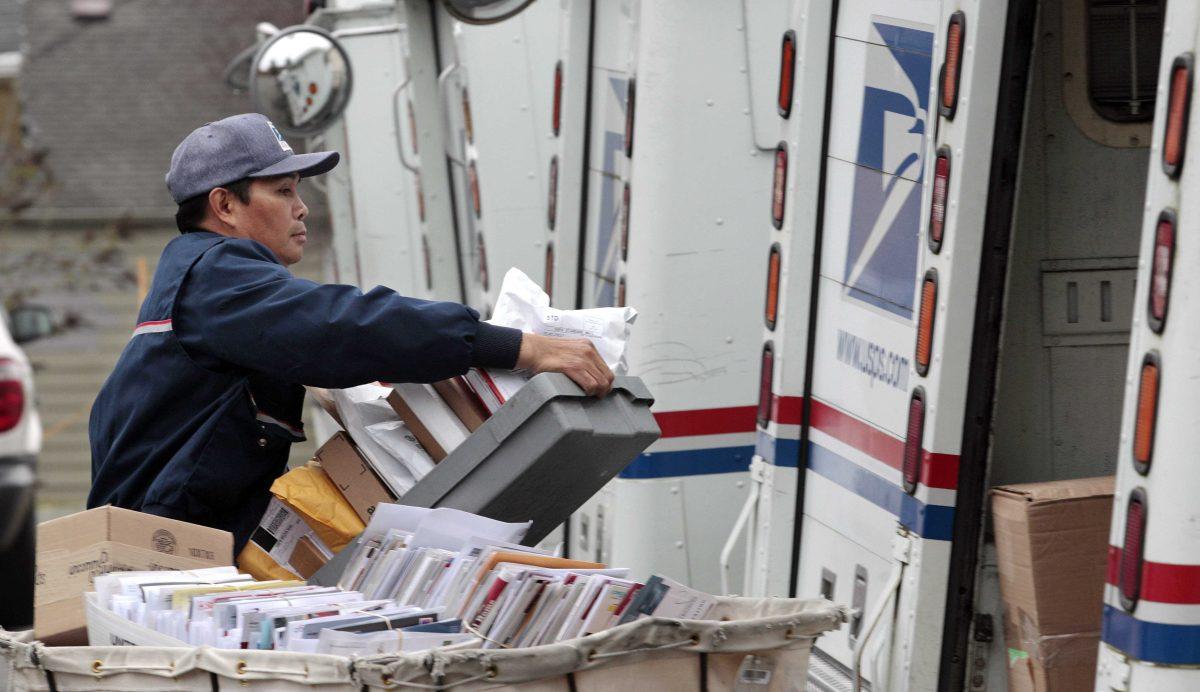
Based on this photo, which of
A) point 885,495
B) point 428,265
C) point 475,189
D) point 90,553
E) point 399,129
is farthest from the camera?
point 399,129

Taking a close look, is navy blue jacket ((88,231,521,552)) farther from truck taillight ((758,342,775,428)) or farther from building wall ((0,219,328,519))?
building wall ((0,219,328,519))

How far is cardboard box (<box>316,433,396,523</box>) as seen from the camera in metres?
3.48

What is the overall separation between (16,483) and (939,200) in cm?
502

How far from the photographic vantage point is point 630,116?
5.13m

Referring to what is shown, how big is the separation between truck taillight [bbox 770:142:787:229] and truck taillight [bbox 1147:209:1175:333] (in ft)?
5.63

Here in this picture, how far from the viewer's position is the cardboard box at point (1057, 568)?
3.49 m

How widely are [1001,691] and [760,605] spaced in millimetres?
1086

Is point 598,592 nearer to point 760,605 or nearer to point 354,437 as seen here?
point 760,605

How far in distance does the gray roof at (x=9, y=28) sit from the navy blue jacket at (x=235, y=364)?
15.4 metres

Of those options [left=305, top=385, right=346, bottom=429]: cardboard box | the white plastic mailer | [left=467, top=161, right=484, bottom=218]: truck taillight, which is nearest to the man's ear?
[left=305, top=385, right=346, bottom=429]: cardboard box

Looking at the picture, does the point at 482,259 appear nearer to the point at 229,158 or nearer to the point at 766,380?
the point at 766,380

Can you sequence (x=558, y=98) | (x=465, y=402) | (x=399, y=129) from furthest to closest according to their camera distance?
(x=399, y=129)
(x=558, y=98)
(x=465, y=402)

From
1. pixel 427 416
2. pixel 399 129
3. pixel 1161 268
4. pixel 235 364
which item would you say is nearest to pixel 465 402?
pixel 427 416

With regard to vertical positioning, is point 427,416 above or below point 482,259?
above
